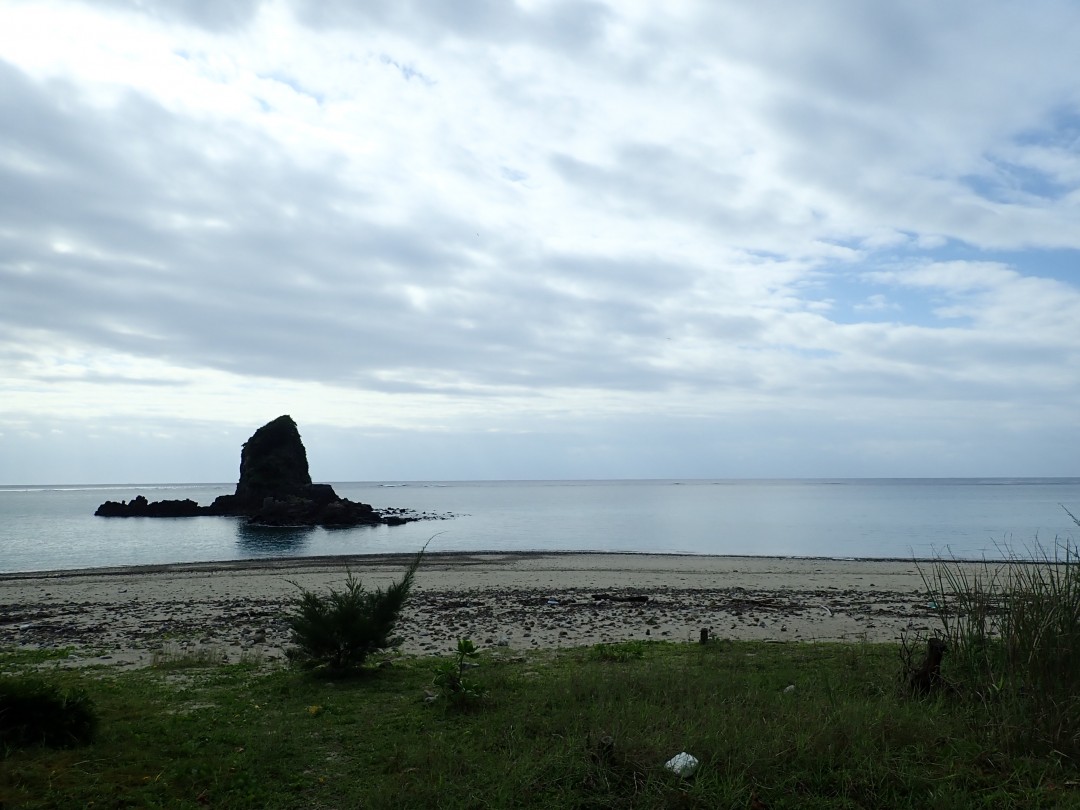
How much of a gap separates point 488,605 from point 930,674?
597 inches

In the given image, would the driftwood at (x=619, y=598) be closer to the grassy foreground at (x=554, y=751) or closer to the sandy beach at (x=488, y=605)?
the sandy beach at (x=488, y=605)

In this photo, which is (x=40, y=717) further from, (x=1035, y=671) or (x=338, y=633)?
(x=1035, y=671)

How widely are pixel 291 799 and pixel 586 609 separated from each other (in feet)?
51.1

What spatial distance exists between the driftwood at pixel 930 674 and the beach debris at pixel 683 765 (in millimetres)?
3853

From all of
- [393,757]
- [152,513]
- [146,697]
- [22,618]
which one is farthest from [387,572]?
[152,513]

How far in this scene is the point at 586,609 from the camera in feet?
70.2

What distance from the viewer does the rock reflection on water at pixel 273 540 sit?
53875 mm

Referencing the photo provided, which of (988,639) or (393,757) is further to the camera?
(988,639)

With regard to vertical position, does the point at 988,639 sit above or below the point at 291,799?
above

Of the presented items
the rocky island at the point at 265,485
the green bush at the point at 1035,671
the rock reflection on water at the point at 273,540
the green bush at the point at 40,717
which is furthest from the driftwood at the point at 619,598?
the rocky island at the point at 265,485

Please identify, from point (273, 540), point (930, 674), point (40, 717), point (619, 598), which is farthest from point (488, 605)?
point (273, 540)

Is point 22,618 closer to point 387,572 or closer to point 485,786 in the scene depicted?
point 387,572

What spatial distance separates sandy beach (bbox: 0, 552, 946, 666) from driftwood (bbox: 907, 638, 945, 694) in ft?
22.9

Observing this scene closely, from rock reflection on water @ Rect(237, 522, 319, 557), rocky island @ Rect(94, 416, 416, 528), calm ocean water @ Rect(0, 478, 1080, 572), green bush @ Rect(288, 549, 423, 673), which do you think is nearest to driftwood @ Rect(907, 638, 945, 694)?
green bush @ Rect(288, 549, 423, 673)
